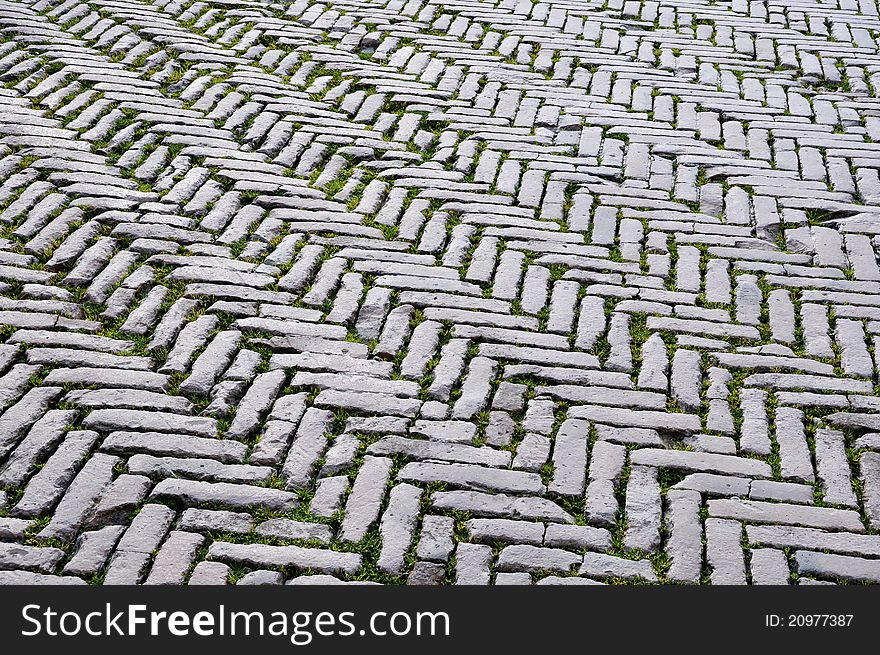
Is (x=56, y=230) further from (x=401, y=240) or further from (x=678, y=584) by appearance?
(x=678, y=584)

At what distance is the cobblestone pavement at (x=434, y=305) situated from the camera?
298 cm

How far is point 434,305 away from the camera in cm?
396

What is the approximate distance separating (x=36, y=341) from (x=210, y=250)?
2.78 ft

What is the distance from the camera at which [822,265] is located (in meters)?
4.30

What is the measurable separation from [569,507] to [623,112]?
9.99 ft

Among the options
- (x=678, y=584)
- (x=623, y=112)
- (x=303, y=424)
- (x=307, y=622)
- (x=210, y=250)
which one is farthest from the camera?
(x=623, y=112)

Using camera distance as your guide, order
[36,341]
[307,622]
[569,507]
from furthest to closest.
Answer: [36,341], [569,507], [307,622]

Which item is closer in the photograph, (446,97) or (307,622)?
(307,622)

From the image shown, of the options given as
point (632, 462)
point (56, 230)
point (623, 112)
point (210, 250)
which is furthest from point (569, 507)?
point (623, 112)

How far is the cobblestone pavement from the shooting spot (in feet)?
9.77

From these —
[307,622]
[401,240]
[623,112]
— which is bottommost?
[307,622]

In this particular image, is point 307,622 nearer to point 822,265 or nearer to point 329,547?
point 329,547

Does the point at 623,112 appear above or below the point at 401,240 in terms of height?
above

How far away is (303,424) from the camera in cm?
334
